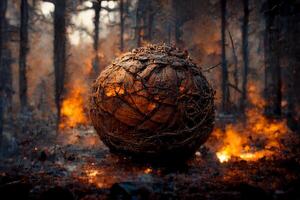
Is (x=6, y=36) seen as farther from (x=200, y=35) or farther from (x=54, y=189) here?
(x=54, y=189)

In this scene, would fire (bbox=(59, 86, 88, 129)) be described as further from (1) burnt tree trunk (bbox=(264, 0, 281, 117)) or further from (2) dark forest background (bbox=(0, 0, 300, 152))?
(1) burnt tree trunk (bbox=(264, 0, 281, 117))

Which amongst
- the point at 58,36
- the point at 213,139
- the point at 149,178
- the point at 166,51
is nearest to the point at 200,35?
the point at 58,36

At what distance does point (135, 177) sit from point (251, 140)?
608 centimetres

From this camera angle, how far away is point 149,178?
275 inches

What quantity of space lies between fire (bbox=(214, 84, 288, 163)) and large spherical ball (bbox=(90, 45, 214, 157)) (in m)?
1.78

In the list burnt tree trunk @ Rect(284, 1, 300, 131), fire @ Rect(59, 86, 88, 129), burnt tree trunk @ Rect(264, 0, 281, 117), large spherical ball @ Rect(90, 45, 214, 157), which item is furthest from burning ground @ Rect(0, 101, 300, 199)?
burnt tree trunk @ Rect(284, 1, 300, 131)

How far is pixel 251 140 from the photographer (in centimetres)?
→ 1185

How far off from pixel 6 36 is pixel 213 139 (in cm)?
1675

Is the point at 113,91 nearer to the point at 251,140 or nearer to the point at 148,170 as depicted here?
the point at 148,170

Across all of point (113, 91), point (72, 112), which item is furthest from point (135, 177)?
point (72, 112)

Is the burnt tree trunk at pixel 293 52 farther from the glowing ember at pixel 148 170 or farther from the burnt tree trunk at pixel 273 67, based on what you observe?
the glowing ember at pixel 148 170

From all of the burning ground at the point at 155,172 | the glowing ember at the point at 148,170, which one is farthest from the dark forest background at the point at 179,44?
the glowing ember at the point at 148,170

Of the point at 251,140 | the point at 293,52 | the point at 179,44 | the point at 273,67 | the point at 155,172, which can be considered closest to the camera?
the point at 155,172

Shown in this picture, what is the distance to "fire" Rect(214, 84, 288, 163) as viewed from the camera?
9.65 metres
